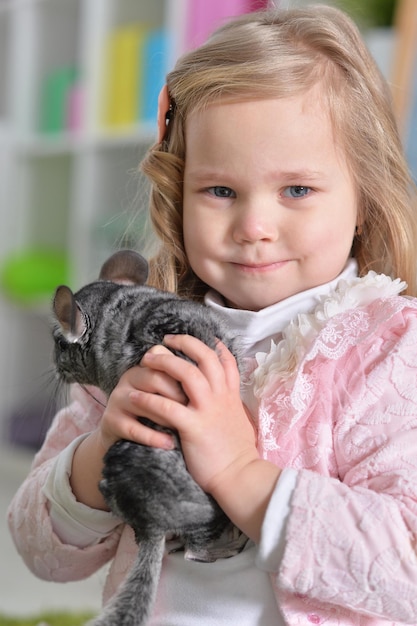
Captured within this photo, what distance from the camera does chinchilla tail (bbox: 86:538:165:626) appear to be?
72 centimetres

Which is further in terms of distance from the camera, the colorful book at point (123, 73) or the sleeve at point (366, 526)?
the colorful book at point (123, 73)

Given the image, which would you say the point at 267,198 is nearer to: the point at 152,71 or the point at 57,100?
the point at 152,71

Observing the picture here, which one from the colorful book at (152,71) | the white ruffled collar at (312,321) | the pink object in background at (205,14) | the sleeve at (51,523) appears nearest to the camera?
the white ruffled collar at (312,321)

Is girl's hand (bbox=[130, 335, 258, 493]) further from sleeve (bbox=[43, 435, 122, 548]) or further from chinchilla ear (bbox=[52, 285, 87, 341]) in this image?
sleeve (bbox=[43, 435, 122, 548])

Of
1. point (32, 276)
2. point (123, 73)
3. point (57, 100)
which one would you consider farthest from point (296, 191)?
point (57, 100)

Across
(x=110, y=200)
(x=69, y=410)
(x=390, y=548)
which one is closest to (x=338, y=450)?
(x=390, y=548)

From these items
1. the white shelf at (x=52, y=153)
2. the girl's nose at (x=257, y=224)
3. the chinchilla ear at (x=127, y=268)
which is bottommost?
the white shelf at (x=52, y=153)

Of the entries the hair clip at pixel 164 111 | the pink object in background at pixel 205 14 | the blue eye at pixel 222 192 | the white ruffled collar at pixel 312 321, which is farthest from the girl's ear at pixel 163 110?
the pink object in background at pixel 205 14

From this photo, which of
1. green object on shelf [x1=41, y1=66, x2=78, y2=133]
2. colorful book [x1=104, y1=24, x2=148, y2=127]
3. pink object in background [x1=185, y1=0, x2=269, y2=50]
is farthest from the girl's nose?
green object on shelf [x1=41, y1=66, x2=78, y2=133]

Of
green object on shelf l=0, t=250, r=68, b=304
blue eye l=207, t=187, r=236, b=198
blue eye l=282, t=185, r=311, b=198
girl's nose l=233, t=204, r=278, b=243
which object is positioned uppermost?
blue eye l=282, t=185, r=311, b=198

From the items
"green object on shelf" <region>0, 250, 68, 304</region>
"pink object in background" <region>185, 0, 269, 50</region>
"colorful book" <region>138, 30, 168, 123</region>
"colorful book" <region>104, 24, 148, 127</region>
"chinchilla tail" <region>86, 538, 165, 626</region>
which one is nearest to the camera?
"chinchilla tail" <region>86, 538, 165, 626</region>

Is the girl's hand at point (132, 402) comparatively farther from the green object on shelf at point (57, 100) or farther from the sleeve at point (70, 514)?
the green object on shelf at point (57, 100)

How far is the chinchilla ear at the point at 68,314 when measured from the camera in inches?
30.8

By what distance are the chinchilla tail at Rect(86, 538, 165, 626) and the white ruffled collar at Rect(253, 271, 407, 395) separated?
23 centimetres
